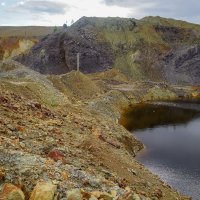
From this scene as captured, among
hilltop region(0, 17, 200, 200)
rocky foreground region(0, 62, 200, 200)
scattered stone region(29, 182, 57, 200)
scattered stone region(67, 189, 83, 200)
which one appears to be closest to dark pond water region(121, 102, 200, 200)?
hilltop region(0, 17, 200, 200)

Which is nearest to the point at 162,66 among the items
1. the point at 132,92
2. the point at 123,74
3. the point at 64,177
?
the point at 123,74

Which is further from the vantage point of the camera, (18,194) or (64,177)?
(64,177)

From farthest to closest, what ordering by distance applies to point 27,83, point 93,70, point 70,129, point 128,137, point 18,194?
point 93,70
point 27,83
point 128,137
point 70,129
point 18,194

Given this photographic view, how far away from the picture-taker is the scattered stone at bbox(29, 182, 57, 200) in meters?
20.4

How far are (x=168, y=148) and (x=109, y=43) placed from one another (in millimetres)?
83043

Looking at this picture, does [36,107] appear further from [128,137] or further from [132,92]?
[132,92]

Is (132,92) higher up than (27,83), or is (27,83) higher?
(27,83)

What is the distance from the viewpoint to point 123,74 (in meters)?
118

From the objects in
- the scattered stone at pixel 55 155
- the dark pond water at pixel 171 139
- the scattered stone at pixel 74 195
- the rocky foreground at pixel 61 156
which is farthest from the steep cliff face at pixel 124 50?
the scattered stone at pixel 74 195

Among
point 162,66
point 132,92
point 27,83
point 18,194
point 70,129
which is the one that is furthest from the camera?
point 162,66

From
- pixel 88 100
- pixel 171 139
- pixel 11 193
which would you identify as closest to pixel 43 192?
pixel 11 193

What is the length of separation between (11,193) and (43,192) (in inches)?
63.0

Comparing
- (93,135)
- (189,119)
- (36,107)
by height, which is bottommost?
(189,119)

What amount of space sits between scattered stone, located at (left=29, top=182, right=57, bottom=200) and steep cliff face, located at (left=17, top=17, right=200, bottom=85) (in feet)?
310
